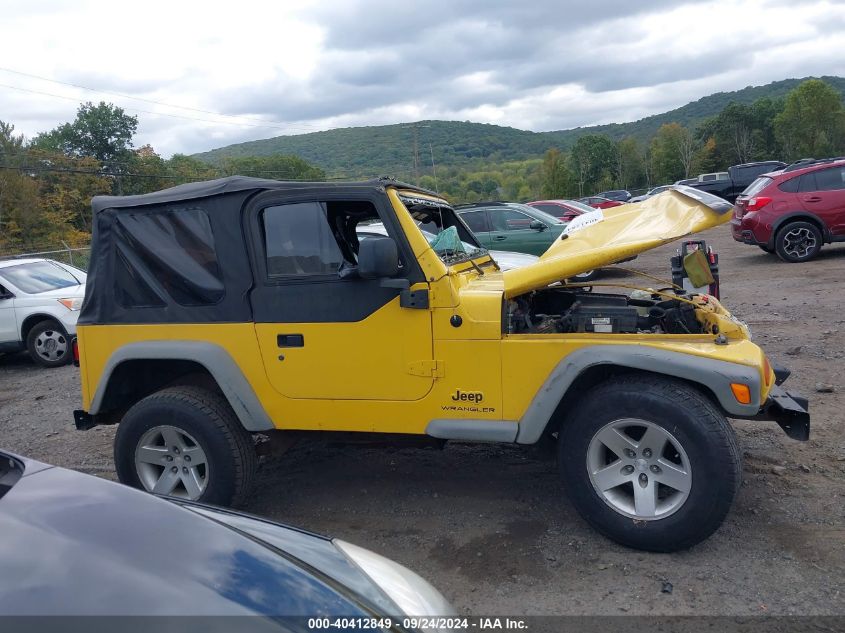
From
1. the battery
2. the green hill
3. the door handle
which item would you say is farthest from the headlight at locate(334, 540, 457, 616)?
the green hill

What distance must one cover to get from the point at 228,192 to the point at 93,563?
9.11 feet

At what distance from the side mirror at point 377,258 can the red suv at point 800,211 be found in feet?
36.6

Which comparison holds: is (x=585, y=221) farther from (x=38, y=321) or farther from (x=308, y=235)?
(x=38, y=321)

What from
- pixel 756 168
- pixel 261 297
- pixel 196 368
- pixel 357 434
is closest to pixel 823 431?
pixel 357 434

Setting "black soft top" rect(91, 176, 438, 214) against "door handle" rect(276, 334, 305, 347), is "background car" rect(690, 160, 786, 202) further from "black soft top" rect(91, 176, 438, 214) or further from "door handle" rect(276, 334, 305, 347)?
"door handle" rect(276, 334, 305, 347)

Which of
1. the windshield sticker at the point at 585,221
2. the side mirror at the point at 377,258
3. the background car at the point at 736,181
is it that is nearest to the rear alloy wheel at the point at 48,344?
the side mirror at the point at 377,258

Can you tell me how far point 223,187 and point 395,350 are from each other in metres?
1.44

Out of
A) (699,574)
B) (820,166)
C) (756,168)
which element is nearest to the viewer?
(699,574)

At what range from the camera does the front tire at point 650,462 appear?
3428 mm

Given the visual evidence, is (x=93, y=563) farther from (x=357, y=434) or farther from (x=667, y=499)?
(x=667, y=499)

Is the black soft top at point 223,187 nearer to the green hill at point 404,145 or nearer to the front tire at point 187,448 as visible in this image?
the front tire at point 187,448

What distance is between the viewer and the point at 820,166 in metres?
12.6

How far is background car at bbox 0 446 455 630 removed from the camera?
1674mm

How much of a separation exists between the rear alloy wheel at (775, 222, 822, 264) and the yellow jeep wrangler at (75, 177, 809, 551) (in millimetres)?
9589
